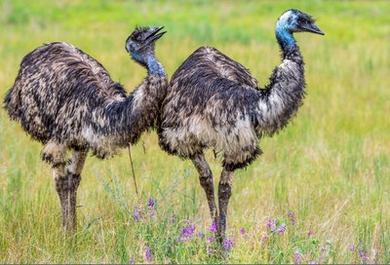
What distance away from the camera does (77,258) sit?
19.6ft

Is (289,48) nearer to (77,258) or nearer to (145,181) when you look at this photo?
(77,258)

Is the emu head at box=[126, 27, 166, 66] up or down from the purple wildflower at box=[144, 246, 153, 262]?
up

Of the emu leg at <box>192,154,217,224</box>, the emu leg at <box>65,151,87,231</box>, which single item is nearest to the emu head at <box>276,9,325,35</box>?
the emu leg at <box>192,154,217,224</box>

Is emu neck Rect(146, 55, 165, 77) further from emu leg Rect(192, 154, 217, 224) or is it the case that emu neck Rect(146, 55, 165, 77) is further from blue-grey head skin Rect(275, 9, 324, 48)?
blue-grey head skin Rect(275, 9, 324, 48)

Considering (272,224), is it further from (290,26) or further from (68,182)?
(68,182)

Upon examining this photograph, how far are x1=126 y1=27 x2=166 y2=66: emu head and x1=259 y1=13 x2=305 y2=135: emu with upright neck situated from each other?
77cm

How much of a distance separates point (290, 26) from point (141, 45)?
3.06ft

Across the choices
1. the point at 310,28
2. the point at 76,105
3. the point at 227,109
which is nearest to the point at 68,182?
the point at 76,105

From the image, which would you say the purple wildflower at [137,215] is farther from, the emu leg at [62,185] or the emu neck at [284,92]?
the emu neck at [284,92]

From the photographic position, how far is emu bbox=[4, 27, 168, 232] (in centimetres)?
589

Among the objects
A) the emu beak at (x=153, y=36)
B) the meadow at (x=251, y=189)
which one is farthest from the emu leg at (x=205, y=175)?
the emu beak at (x=153, y=36)

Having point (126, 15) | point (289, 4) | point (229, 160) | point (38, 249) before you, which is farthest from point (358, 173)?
point (289, 4)

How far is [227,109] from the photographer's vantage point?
575 cm

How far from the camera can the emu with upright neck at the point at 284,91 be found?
5688 mm
